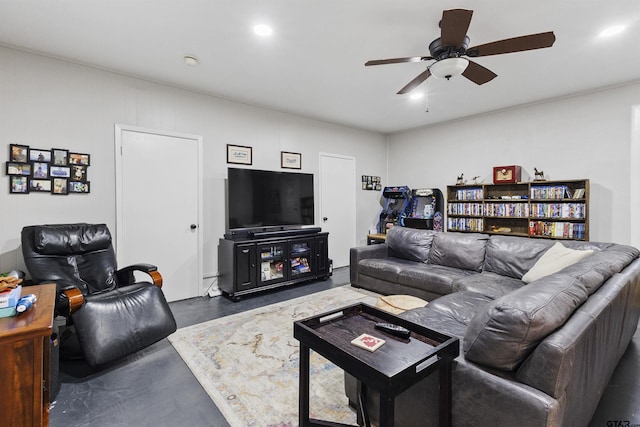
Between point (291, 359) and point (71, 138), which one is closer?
point (291, 359)

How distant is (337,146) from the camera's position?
530 centimetres

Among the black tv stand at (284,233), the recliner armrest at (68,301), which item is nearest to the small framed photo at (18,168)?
the recliner armrest at (68,301)

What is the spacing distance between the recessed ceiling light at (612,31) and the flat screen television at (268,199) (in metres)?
3.48

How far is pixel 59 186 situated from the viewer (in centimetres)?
288

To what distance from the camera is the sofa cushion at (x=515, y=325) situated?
3.55ft

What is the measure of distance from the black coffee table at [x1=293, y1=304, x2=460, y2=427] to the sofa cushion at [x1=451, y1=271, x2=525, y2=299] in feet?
5.05

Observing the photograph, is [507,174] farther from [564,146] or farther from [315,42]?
[315,42]

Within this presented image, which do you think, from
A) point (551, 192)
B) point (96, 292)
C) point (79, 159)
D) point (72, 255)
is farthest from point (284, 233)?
point (551, 192)

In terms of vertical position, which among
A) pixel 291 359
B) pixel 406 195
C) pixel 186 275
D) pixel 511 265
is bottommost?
pixel 291 359

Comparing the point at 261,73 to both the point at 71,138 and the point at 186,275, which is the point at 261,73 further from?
the point at 186,275

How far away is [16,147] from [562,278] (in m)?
4.27

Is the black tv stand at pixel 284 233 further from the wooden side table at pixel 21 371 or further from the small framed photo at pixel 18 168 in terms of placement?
the wooden side table at pixel 21 371

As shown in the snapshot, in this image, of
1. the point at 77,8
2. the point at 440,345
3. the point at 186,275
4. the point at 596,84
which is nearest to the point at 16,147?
the point at 77,8

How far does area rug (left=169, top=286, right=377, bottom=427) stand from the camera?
1.67 metres
